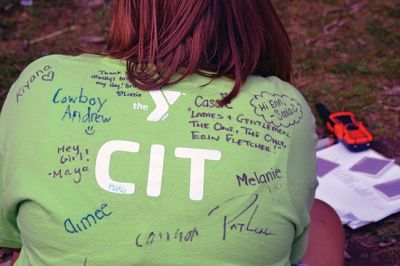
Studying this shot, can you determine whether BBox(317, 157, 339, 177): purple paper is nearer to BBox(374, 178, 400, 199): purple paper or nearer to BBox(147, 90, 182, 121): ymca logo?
BBox(374, 178, 400, 199): purple paper

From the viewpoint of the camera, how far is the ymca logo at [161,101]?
116 centimetres

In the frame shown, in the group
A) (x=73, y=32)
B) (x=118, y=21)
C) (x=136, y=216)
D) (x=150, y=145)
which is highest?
(x=118, y=21)

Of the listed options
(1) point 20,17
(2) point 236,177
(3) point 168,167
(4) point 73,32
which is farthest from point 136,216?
(1) point 20,17

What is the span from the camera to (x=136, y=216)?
111 centimetres

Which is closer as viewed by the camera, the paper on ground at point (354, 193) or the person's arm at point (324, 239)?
the person's arm at point (324, 239)

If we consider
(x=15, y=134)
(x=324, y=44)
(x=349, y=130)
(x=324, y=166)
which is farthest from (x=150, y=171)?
(x=324, y=44)

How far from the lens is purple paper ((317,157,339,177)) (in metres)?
2.57

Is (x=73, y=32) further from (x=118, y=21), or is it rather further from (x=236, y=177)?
(x=236, y=177)

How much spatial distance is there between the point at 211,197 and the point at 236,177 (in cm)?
7

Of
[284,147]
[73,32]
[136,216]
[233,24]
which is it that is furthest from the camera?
[73,32]

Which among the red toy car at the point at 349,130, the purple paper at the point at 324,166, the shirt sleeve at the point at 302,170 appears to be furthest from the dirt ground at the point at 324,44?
the shirt sleeve at the point at 302,170

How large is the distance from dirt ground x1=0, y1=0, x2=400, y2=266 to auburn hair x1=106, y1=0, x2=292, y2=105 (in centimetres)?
174

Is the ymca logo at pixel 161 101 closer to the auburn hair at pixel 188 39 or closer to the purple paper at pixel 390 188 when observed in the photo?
the auburn hair at pixel 188 39
